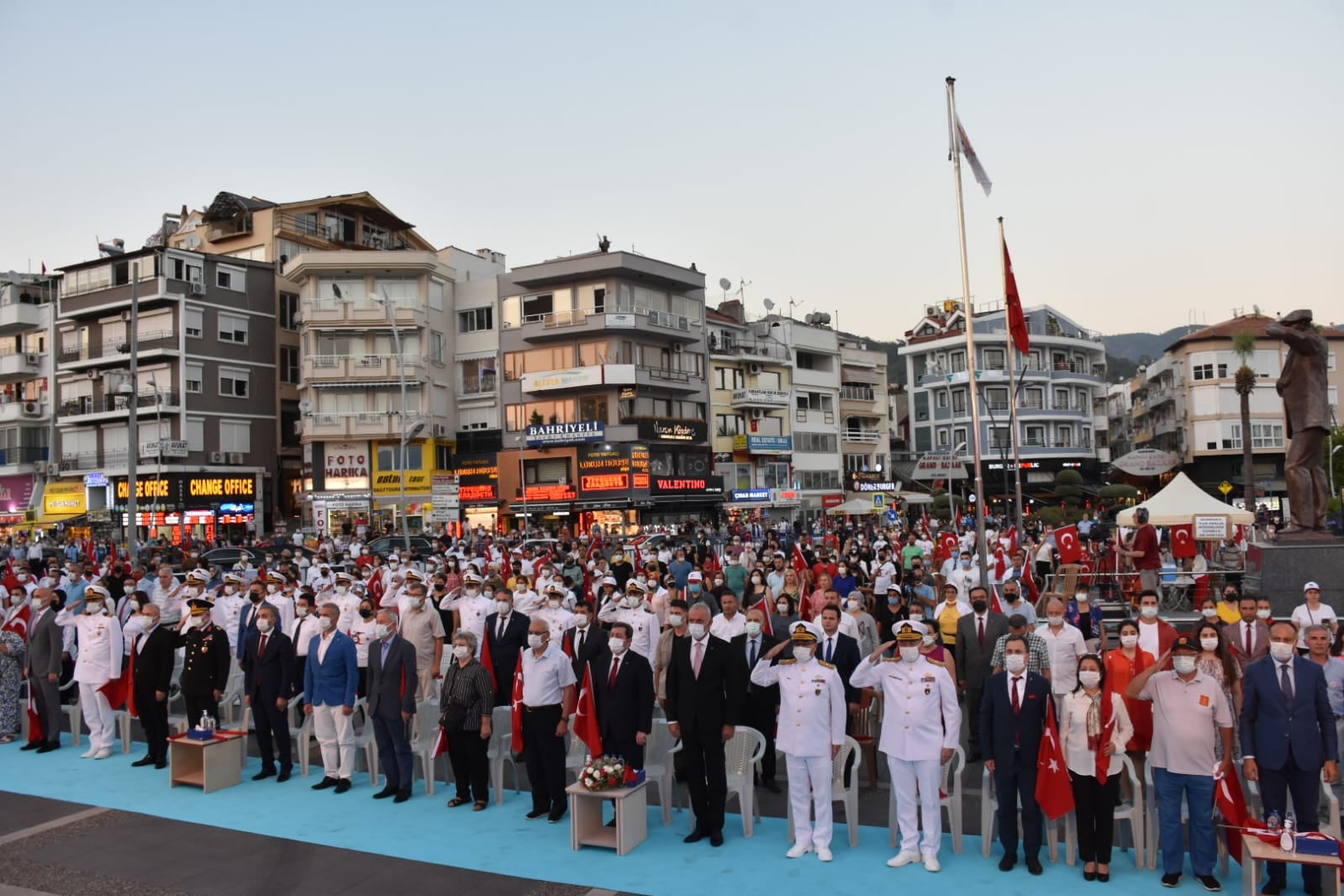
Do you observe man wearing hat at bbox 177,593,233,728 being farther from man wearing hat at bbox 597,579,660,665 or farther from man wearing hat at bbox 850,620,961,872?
man wearing hat at bbox 850,620,961,872

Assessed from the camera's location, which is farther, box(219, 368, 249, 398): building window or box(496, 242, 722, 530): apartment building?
box(219, 368, 249, 398): building window

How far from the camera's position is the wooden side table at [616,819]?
322 inches

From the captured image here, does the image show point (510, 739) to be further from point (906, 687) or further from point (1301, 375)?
point (1301, 375)

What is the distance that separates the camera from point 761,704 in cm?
963

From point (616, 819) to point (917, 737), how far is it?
250cm

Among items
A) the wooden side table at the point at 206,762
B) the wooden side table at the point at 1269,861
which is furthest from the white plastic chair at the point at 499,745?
the wooden side table at the point at 1269,861

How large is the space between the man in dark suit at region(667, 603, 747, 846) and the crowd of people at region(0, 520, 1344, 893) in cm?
2

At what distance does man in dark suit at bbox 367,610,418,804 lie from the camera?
9.80 metres

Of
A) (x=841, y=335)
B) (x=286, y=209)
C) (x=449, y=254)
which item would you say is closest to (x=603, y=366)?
(x=449, y=254)

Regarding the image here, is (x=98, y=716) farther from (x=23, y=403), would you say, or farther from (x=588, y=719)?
(x=23, y=403)

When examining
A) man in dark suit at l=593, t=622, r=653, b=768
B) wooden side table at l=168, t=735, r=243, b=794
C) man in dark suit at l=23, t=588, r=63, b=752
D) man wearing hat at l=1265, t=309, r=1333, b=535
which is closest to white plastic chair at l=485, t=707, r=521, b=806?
man in dark suit at l=593, t=622, r=653, b=768

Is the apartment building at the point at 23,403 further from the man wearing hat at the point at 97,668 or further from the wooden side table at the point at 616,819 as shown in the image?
the wooden side table at the point at 616,819

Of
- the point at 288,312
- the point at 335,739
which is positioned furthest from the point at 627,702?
the point at 288,312

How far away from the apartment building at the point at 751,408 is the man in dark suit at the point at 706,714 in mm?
47444
